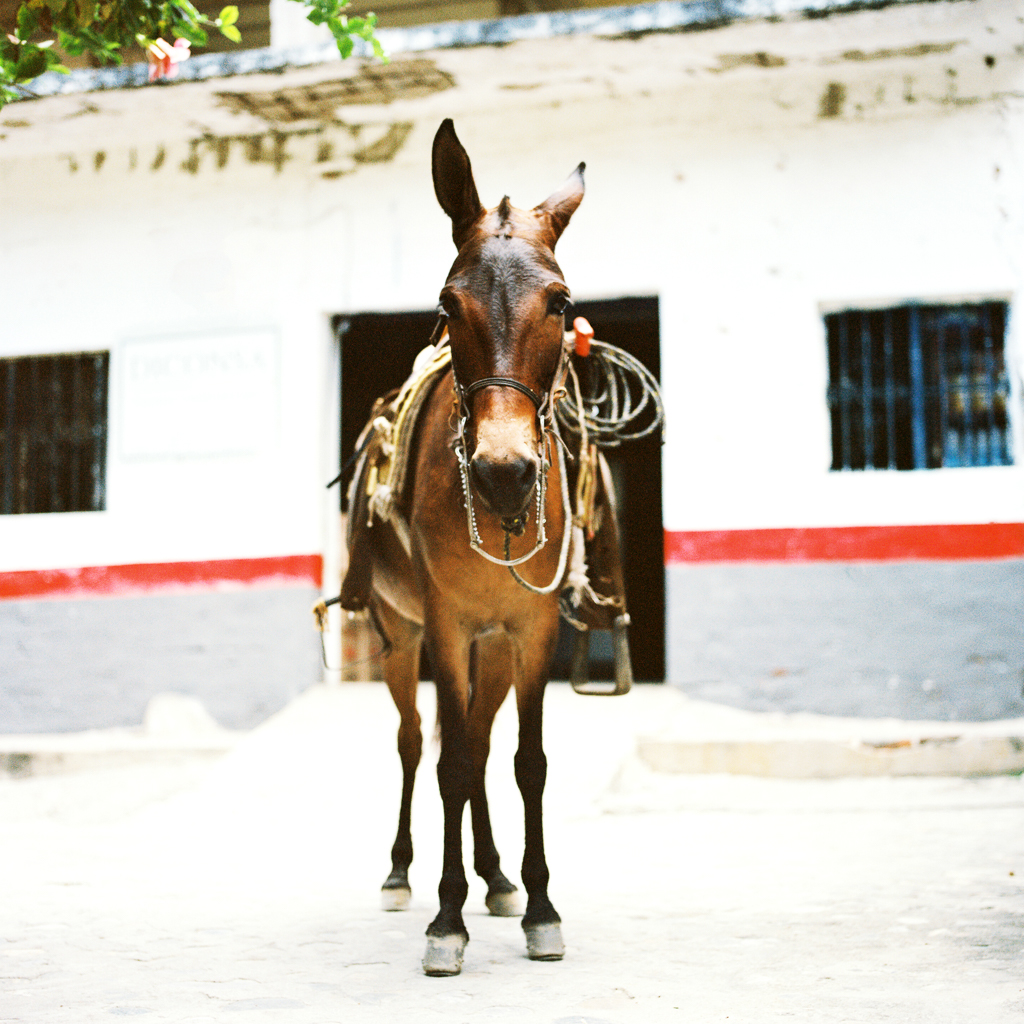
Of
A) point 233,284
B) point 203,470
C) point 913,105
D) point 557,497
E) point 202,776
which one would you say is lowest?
point 202,776

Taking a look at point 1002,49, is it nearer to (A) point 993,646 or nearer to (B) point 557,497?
(A) point 993,646

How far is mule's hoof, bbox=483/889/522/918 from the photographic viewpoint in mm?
3701

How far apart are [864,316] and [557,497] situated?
470 centimetres

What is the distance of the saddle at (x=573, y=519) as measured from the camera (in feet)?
12.1

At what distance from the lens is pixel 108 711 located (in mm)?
7891

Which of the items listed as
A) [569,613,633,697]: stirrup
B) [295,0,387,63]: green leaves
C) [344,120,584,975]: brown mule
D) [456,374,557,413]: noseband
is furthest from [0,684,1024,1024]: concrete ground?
[295,0,387,63]: green leaves

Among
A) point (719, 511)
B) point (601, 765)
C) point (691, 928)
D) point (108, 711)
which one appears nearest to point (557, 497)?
point (691, 928)

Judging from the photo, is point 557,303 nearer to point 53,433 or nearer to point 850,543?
point 850,543

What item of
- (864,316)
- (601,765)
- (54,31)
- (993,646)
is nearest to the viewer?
(54,31)

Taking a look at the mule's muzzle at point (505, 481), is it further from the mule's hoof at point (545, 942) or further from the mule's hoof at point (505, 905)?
the mule's hoof at point (505, 905)

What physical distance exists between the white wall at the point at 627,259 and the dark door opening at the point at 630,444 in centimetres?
33

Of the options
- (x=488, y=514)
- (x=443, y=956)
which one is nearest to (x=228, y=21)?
(x=488, y=514)

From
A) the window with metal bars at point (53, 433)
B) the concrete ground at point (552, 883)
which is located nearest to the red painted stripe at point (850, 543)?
the concrete ground at point (552, 883)

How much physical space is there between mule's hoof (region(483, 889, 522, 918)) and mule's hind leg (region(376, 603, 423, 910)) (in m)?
0.47
